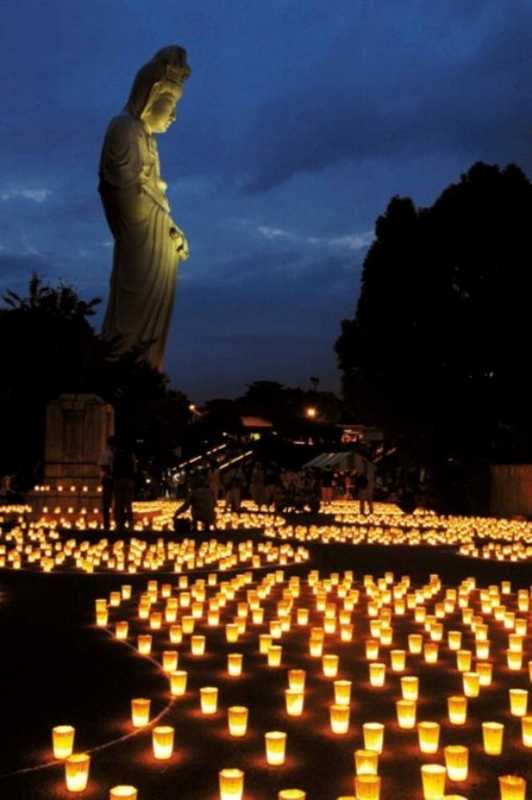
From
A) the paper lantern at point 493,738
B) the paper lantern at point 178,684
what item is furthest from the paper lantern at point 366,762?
the paper lantern at point 178,684

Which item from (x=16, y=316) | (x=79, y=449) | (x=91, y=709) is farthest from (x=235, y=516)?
(x=91, y=709)

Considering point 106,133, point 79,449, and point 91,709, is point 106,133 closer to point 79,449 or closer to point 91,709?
point 79,449

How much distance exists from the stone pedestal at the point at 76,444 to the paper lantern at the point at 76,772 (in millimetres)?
14904

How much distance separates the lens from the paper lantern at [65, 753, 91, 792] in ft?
12.3

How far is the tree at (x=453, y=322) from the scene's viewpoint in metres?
24.6

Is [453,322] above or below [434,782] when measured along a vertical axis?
above

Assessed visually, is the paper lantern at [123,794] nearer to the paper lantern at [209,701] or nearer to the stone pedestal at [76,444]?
the paper lantern at [209,701]

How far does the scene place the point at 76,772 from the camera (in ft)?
12.3

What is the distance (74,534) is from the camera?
15.4 meters

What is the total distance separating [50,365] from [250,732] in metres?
17.1

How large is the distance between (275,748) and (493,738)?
102 centimetres

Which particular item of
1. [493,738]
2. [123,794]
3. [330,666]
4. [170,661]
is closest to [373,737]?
[493,738]

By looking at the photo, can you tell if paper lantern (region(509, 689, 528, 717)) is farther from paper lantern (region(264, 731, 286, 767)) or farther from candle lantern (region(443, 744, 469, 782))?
paper lantern (region(264, 731, 286, 767))

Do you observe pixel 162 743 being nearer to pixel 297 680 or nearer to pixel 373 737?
pixel 373 737
